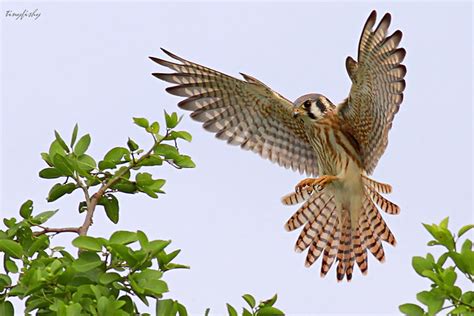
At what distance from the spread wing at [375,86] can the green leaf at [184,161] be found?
96.7 inches

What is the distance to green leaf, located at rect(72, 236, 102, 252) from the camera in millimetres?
4148

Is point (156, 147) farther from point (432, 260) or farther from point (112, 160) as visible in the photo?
point (432, 260)

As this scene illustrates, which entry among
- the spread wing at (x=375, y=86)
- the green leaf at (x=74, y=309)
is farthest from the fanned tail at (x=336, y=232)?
the green leaf at (x=74, y=309)

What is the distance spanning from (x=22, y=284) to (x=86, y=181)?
0.67 metres

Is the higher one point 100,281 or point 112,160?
point 112,160

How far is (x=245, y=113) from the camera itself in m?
8.40

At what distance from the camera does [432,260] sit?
4316 mm

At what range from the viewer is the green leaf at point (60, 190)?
4.75 m

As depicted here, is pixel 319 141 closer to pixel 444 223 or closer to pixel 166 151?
pixel 166 151

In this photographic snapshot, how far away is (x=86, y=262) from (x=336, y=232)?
4.27 m

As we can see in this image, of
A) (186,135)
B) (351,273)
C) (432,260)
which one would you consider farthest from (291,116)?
(432,260)

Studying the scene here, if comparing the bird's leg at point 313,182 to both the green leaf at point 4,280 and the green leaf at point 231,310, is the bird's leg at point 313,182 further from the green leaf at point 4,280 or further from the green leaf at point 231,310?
the green leaf at point 4,280

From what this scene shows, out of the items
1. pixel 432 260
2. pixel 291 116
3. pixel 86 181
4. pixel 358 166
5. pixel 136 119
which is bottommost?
pixel 432 260

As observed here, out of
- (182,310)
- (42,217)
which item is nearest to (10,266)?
(42,217)
